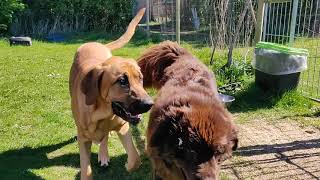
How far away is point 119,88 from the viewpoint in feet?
12.2

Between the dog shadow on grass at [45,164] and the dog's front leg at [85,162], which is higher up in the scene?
the dog's front leg at [85,162]

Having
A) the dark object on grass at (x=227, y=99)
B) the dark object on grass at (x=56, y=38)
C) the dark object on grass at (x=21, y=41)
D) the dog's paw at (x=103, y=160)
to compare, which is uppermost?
the dark object on grass at (x=21, y=41)

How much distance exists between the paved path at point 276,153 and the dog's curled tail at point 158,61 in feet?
4.03

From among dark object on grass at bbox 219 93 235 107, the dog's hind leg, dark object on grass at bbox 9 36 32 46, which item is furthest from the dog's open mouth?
dark object on grass at bbox 9 36 32 46

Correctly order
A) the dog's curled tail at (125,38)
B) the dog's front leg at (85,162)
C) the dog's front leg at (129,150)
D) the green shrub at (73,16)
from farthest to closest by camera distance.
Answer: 1. the green shrub at (73,16)
2. the dog's curled tail at (125,38)
3. the dog's front leg at (129,150)
4. the dog's front leg at (85,162)

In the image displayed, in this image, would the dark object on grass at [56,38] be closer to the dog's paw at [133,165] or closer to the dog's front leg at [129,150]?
the dog's front leg at [129,150]

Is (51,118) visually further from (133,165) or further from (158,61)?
(133,165)

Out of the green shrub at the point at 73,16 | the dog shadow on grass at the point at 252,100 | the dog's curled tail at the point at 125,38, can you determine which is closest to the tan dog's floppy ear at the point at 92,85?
the dog's curled tail at the point at 125,38

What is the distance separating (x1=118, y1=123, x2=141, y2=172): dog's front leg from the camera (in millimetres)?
4195

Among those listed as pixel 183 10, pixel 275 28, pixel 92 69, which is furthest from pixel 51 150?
pixel 183 10

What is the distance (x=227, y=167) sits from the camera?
462 cm

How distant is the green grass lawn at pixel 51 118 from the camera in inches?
184

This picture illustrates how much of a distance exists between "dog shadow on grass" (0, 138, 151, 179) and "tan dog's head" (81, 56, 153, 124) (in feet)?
3.18

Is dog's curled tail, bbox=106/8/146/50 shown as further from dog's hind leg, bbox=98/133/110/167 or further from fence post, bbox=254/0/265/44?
fence post, bbox=254/0/265/44
